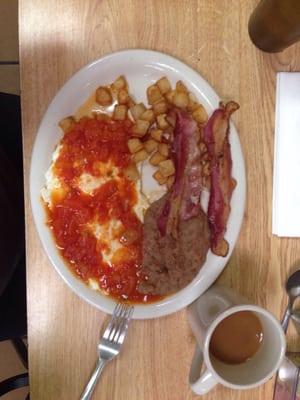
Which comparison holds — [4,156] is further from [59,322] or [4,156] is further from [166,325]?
[166,325]

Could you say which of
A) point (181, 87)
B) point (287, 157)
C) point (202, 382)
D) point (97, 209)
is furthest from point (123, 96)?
point (202, 382)

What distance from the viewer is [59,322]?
1022mm

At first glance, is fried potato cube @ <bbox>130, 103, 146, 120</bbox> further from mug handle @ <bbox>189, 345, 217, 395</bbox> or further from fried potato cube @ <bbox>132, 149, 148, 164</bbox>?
mug handle @ <bbox>189, 345, 217, 395</bbox>

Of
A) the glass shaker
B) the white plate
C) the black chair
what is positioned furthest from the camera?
the black chair

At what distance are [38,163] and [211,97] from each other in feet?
1.23

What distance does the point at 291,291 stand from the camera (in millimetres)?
1034

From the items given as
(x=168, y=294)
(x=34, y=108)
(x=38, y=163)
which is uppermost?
(x=34, y=108)

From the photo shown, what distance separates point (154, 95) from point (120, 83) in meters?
0.07

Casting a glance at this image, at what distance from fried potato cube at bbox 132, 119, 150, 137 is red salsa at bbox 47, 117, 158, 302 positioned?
16 millimetres

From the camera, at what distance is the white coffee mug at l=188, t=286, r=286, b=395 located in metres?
0.84

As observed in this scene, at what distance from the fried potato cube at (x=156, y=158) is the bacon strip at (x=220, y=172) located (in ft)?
0.32

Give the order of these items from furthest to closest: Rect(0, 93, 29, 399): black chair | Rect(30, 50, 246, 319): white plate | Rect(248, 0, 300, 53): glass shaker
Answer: Rect(0, 93, 29, 399): black chair < Rect(30, 50, 246, 319): white plate < Rect(248, 0, 300, 53): glass shaker

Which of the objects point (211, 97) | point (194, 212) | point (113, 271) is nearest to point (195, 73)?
point (211, 97)

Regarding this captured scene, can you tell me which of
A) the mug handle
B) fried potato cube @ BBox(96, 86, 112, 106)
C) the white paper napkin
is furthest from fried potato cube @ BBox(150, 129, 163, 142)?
the mug handle
